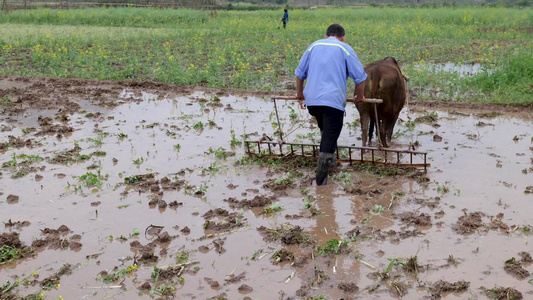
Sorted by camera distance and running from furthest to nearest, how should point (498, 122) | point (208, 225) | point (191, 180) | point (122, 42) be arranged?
point (122, 42) < point (498, 122) < point (191, 180) < point (208, 225)

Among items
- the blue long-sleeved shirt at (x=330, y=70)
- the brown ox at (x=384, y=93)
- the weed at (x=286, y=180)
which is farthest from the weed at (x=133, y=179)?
the brown ox at (x=384, y=93)

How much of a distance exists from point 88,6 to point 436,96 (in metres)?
28.8

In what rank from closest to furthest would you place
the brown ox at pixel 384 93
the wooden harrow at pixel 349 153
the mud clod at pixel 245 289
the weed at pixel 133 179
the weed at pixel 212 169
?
the mud clod at pixel 245 289
the weed at pixel 133 179
the wooden harrow at pixel 349 153
the weed at pixel 212 169
the brown ox at pixel 384 93

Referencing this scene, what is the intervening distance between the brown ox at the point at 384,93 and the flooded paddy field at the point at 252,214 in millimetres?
697

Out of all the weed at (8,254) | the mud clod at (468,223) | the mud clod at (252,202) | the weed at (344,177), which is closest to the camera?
the weed at (8,254)

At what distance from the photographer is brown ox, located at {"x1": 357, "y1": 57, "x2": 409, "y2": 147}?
6941 millimetres

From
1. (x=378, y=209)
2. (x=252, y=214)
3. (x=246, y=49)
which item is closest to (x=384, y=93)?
(x=378, y=209)

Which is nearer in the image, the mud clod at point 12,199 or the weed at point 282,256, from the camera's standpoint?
the weed at point 282,256

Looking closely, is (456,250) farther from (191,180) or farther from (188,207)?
(191,180)

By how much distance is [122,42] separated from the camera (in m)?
19.7

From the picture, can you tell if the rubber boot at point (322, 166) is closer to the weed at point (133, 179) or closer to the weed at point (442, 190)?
the weed at point (442, 190)

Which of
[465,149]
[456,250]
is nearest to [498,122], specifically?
[465,149]

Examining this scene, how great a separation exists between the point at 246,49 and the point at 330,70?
40.1 ft

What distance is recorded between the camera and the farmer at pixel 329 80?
602 centimetres
